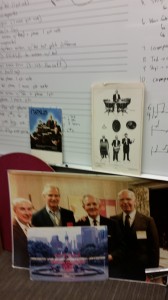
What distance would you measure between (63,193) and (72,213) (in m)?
Result: 0.07

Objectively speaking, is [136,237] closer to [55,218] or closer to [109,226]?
[109,226]

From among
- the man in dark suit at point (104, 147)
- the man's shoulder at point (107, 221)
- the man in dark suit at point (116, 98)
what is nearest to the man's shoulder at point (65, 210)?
the man's shoulder at point (107, 221)

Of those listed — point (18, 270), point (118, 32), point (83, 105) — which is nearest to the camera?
point (118, 32)

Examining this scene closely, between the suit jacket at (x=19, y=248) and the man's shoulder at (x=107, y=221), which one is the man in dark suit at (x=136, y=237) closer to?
the man's shoulder at (x=107, y=221)

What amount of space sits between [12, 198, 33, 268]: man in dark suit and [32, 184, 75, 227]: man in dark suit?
51 mm

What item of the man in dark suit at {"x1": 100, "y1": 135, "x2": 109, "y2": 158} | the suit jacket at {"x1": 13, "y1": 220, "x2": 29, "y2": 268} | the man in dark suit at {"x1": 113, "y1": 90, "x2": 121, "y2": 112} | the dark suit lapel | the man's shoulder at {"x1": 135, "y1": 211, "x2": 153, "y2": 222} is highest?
the man in dark suit at {"x1": 113, "y1": 90, "x2": 121, "y2": 112}

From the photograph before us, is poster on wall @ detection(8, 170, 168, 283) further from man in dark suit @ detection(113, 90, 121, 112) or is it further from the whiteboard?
man in dark suit @ detection(113, 90, 121, 112)

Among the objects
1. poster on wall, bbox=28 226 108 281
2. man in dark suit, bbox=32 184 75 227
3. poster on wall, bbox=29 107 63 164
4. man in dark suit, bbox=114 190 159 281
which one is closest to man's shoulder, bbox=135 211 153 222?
man in dark suit, bbox=114 190 159 281

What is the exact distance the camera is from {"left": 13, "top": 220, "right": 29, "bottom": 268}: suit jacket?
3.46 feet

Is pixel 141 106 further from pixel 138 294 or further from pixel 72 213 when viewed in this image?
pixel 138 294

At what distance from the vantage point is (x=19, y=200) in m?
1.04

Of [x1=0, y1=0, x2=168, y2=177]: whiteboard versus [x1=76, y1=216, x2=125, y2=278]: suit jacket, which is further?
[x1=76, y1=216, x2=125, y2=278]: suit jacket

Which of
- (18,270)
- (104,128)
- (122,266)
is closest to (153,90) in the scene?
(104,128)

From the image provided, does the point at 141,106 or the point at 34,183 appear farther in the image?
the point at 34,183
